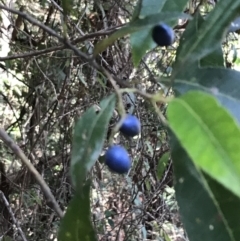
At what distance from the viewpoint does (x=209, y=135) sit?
1.09ft

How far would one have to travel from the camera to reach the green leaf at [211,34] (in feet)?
1.51

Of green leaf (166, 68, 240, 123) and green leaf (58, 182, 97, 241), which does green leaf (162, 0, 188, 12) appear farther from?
green leaf (58, 182, 97, 241)

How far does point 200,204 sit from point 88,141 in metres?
0.17

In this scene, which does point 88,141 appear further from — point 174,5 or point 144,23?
point 174,5

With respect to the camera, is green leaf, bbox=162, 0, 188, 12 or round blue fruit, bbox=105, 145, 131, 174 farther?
green leaf, bbox=162, 0, 188, 12

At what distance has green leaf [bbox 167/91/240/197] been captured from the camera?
31 cm

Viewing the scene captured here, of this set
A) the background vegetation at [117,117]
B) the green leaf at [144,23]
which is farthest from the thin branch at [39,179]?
the green leaf at [144,23]

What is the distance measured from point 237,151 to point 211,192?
0.65 feet

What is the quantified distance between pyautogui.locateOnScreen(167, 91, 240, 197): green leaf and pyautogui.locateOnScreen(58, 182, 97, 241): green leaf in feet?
0.57

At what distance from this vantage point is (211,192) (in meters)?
0.52

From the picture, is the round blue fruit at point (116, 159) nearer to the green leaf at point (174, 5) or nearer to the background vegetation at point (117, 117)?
the background vegetation at point (117, 117)

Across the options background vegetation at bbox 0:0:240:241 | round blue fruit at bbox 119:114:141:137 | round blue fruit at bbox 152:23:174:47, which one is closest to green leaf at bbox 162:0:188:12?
background vegetation at bbox 0:0:240:241

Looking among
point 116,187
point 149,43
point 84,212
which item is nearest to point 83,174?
point 84,212

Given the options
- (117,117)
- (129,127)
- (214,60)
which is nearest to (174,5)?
(214,60)
